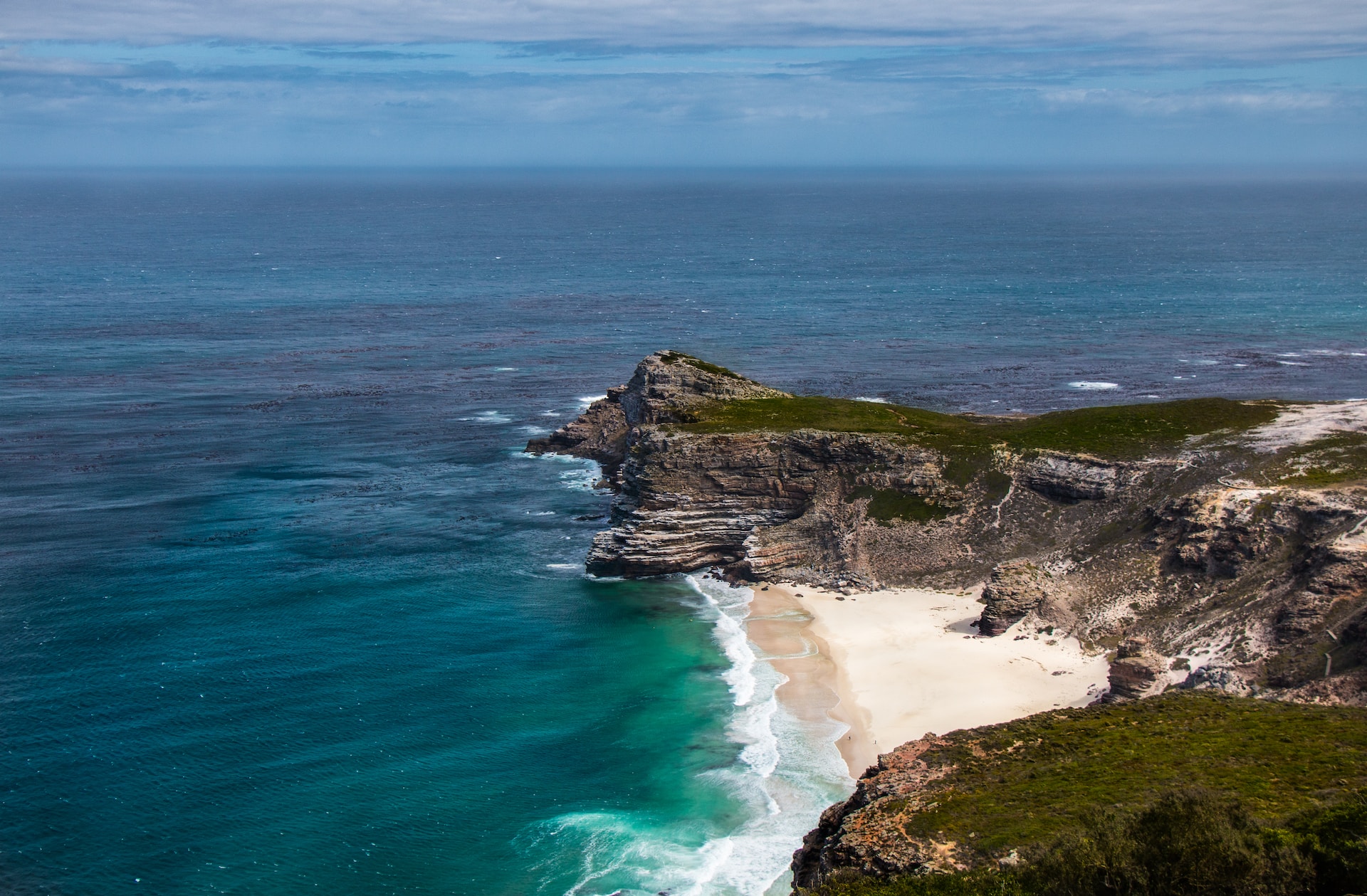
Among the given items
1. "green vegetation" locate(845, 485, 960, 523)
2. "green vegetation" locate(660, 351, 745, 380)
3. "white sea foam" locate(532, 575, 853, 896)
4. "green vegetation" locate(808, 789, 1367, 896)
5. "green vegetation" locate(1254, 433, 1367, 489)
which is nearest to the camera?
"green vegetation" locate(808, 789, 1367, 896)

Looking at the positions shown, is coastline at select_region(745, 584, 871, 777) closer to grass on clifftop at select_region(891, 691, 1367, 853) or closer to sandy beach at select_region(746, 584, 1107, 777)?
sandy beach at select_region(746, 584, 1107, 777)

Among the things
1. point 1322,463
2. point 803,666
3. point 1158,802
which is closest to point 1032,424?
point 1322,463

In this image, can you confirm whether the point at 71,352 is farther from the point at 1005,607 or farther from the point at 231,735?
the point at 1005,607

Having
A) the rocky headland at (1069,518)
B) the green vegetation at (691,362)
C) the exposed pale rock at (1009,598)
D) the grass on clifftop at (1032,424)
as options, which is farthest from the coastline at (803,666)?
the green vegetation at (691,362)

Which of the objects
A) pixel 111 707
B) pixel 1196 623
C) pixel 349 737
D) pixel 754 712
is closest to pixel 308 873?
pixel 349 737

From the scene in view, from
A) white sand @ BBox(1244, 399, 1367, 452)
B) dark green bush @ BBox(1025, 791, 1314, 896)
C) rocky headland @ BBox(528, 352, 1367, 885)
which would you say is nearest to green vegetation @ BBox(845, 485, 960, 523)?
rocky headland @ BBox(528, 352, 1367, 885)

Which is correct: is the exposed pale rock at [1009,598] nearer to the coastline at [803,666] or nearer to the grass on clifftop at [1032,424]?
the coastline at [803,666]
